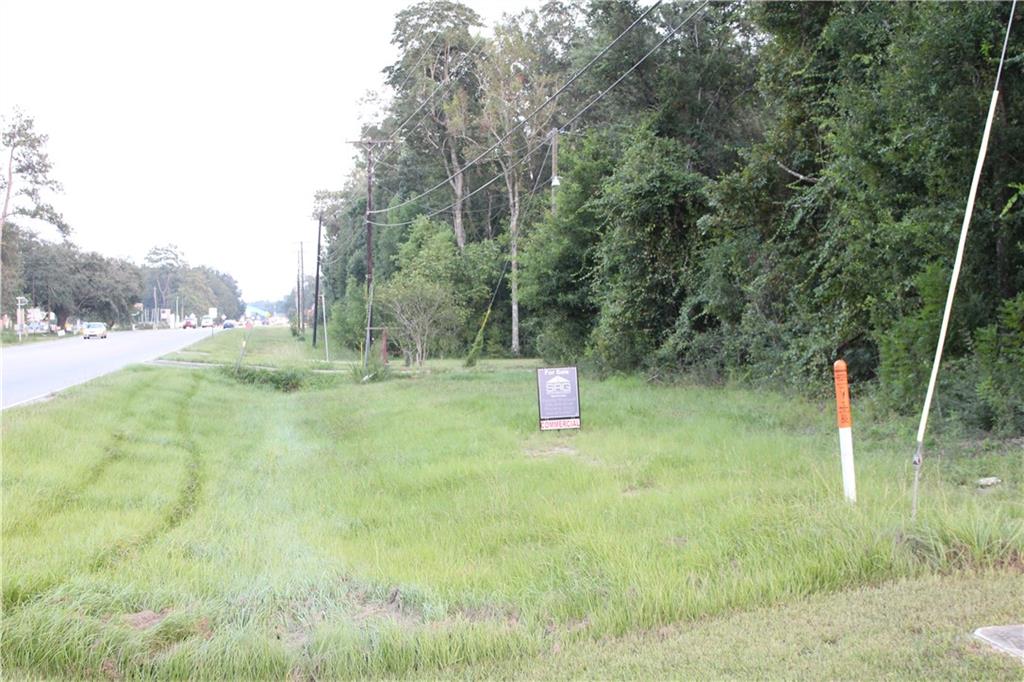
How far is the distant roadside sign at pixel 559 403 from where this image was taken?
1305 centimetres

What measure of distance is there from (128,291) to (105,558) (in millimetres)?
103660

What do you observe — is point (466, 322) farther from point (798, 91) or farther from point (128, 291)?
point (128, 291)

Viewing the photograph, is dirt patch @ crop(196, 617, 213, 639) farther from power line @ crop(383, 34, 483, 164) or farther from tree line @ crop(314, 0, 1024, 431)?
power line @ crop(383, 34, 483, 164)

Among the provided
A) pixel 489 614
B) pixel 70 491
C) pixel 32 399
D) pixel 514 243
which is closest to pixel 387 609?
pixel 489 614

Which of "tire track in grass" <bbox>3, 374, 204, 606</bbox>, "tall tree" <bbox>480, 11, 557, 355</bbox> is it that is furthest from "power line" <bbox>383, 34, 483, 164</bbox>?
"tire track in grass" <bbox>3, 374, 204, 606</bbox>

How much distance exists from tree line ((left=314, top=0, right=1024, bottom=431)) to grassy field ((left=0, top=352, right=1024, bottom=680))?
7.51ft

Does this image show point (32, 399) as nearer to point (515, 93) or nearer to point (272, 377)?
point (272, 377)

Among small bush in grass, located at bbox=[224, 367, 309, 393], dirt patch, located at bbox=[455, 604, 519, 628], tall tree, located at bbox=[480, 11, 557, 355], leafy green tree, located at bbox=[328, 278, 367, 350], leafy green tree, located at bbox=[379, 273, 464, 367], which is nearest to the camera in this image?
dirt patch, located at bbox=[455, 604, 519, 628]

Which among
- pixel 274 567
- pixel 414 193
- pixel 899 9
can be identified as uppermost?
pixel 414 193

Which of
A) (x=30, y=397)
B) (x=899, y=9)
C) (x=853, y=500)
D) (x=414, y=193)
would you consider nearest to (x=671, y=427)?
(x=853, y=500)

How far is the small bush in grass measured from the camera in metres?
27.1

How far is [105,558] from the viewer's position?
644cm

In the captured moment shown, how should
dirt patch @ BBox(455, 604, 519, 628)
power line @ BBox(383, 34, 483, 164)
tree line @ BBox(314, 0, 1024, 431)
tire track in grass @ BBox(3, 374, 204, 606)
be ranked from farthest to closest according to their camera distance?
1. power line @ BBox(383, 34, 483, 164)
2. tree line @ BBox(314, 0, 1024, 431)
3. tire track in grass @ BBox(3, 374, 204, 606)
4. dirt patch @ BBox(455, 604, 519, 628)

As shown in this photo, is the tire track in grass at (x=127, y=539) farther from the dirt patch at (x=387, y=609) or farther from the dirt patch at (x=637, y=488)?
the dirt patch at (x=637, y=488)
